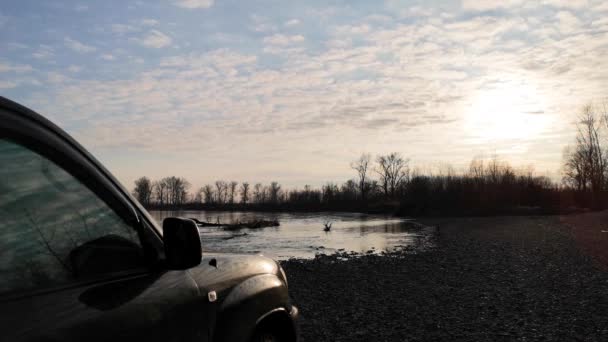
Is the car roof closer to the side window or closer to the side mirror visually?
the side window

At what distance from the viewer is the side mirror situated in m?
2.08

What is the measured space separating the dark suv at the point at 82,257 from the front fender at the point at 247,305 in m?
0.02

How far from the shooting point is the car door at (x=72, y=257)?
1552 millimetres

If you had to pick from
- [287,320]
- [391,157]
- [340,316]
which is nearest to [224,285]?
[287,320]

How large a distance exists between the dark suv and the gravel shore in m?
7.05

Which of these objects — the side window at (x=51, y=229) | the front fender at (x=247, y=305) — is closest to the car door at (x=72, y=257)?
the side window at (x=51, y=229)

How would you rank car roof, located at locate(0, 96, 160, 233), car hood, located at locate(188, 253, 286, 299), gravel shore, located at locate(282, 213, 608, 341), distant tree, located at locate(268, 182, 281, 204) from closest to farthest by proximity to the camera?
car roof, located at locate(0, 96, 160, 233) → car hood, located at locate(188, 253, 286, 299) → gravel shore, located at locate(282, 213, 608, 341) → distant tree, located at locate(268, 182, 281, 204)

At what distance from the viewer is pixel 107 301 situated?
1.79 m

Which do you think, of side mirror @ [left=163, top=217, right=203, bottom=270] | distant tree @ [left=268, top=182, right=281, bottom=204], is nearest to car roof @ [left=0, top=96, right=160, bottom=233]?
side mirror @ [left=163, top=217, right=203, bottom=270]

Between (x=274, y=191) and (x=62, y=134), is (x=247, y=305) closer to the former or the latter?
(x=62, y=134)

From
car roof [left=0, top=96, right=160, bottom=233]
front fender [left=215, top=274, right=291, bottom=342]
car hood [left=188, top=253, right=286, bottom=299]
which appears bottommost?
front fender [left=215, top=274, right=291, bottom=342]

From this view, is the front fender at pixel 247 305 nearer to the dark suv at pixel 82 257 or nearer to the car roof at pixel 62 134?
the dark suv at pixel 82 257

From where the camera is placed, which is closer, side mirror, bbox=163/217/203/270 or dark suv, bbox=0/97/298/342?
dark suv, bbox=0/97/298/342

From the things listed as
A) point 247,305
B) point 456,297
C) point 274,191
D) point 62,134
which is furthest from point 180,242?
point 274,191
